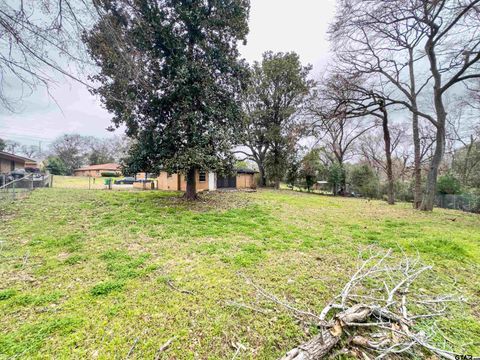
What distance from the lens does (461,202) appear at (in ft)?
46.6

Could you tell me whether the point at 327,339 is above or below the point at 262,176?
below

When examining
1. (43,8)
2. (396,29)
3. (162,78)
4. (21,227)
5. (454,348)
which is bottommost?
(454,348)

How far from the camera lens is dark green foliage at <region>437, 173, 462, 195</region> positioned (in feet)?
49.9

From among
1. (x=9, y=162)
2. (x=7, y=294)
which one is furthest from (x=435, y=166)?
(x=9, y=162)

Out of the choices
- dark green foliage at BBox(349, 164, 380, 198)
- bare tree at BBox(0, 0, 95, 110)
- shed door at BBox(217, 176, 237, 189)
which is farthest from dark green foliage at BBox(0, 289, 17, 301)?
dark green foliage at BBox(349, 164, 380, 198)

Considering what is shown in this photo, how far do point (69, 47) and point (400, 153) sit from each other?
1138 inches

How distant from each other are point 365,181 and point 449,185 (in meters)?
6.23

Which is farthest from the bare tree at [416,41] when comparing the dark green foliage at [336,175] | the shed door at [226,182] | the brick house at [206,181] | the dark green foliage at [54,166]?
the dark green foliage at [54,166]

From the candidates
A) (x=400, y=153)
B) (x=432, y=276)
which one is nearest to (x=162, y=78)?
(x=432, y=276)

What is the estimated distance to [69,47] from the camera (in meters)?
3.18

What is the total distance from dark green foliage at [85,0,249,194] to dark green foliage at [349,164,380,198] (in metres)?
17.4

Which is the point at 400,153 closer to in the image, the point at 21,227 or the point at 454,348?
the point at 454,348

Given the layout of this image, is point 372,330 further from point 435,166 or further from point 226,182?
point 226,182

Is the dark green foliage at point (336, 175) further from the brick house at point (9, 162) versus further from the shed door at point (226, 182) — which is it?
the brick house at point (9, 162)
